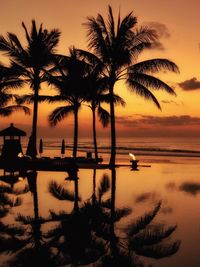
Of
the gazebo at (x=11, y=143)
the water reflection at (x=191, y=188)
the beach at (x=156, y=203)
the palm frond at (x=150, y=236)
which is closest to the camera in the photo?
the beach at (x=156, y=203)

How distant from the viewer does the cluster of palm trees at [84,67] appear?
2283cm

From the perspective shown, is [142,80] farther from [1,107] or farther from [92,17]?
[1,107]

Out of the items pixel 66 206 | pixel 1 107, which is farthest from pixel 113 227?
pixel 1 107

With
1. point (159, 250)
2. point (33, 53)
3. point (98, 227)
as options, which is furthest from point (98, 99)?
point (159, 250)

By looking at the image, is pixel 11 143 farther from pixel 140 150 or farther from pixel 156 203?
pixel 140 150

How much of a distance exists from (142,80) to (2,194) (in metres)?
12.6

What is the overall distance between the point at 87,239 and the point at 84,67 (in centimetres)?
1940

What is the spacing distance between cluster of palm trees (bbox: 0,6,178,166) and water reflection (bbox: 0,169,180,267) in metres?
13.5

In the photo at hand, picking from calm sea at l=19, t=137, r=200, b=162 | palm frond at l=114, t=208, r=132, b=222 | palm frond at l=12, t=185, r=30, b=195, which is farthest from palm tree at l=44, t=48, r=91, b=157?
palm frond at l=114, t=208, r=132, b=222

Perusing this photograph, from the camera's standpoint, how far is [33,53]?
81.6 feet

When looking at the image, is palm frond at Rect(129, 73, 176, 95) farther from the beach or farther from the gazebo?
the gazebo

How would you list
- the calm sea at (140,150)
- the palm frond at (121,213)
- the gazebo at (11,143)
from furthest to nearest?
the calm sea at (140,150), the gazebo at (11,143), the palm frond at (121,213)

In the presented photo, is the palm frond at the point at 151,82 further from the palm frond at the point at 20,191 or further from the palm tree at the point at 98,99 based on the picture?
the palm frond at the point at 20,191

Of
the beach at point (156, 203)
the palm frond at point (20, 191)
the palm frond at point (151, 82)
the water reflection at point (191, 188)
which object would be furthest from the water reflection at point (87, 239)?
the palm frond at point (151, 82)
